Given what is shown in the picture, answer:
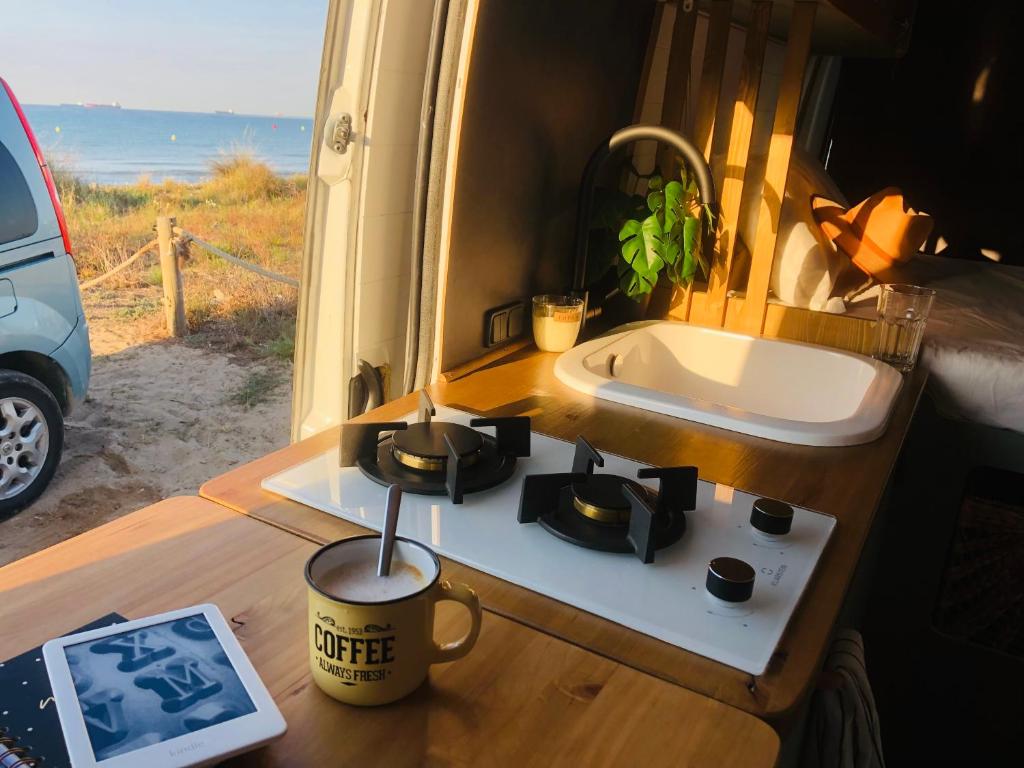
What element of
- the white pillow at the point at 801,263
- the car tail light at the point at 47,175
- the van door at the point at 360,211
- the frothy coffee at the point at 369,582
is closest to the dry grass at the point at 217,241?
the car tail light at the point at 47,175

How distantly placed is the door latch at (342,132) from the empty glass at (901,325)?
0.97 metres

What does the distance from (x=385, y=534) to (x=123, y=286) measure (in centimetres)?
172

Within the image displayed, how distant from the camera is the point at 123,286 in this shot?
1.99 meters

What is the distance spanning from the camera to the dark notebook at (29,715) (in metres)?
0.44

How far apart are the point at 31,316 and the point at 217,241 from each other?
0.72m

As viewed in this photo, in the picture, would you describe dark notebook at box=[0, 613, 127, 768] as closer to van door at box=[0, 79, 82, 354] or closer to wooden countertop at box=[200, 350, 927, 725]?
wooden countertop at box=[200, 350, 927, 725]

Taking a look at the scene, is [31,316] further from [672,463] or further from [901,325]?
[901,325]

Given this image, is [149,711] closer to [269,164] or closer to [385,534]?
[385,534]

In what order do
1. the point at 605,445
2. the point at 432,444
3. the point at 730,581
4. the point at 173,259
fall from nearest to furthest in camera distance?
1. the point at 730,581
2. the point at 432,444
3. the point at 605,445
4. the point at 173,259

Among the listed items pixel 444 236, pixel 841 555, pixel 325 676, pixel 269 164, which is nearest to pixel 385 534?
pixel 325 676

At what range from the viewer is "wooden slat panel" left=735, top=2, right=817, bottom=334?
4.64 feet

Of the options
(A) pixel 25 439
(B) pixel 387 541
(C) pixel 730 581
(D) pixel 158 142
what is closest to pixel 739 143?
(C) pixel 730 581

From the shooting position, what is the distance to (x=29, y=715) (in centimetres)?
47

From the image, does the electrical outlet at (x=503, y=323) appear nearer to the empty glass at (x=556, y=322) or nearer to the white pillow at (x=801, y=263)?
the empty glass at (x=556, y=322)
